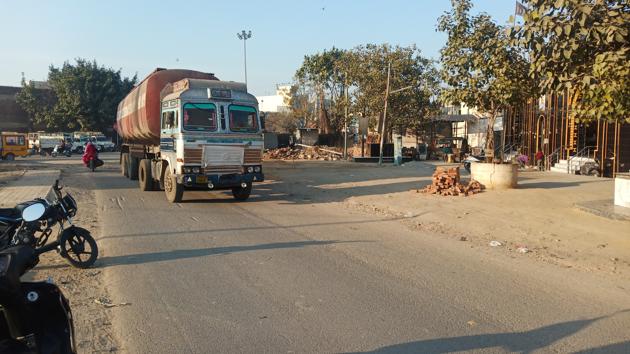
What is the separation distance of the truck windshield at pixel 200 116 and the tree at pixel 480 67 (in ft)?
24.2

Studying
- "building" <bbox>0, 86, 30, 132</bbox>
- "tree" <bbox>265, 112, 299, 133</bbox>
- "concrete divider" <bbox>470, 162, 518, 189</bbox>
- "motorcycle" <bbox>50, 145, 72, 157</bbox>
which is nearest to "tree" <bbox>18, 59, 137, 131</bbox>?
"building" <bbox>0, 86, 30, 132</bbox>

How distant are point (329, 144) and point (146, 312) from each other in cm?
4655

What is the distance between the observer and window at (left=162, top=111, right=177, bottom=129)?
546 inches

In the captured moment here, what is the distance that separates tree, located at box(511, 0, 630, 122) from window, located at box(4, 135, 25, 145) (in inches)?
1677

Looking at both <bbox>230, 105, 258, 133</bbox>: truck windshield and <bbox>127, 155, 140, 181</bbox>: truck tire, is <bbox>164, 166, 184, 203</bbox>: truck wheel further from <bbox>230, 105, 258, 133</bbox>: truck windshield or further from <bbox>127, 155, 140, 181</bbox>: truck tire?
<bbox>127, 155, 140, 181</bbox>: truck tire

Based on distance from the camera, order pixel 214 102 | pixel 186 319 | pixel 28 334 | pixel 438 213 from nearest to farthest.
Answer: pixel 28 334 < pixel 186 319 < pixel 438 213 < pixel 214 102

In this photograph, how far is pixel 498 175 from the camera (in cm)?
1612

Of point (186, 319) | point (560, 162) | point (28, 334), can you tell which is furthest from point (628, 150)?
point (28, 334)

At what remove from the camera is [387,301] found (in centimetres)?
569

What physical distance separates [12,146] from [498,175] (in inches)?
1539

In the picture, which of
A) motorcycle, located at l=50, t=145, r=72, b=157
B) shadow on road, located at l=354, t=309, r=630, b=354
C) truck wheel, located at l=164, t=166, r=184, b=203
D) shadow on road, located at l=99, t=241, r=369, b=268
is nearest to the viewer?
shadow on road, located at l=354, t=309, r=630, b=354

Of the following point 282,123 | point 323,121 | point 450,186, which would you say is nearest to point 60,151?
point 323,121

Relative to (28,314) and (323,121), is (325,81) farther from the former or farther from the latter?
(28,314)

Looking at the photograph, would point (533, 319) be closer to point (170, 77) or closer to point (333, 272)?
point (333, 272)
